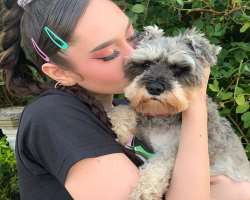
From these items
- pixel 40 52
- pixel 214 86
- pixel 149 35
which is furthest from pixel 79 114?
pixel 214 86

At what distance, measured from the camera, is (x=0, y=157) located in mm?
4664

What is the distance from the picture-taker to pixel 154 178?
266cm

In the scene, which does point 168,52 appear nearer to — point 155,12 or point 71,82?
point 71,82

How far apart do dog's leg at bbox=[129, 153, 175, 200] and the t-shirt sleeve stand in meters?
0.21

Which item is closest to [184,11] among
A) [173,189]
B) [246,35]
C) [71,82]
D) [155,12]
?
[155,12]

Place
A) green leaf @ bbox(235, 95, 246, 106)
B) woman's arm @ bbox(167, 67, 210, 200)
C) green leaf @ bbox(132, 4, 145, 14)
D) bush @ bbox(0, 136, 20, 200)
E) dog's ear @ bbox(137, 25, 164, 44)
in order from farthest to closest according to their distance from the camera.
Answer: bush @ bbox(0, 136, 20, 200) → green leaf @ bbox(132, 4, 145, 14) → green leaf @ bbox(235, 95, 246, 106) → dog's ear @ bbox(137, 25, 164, 44) → woman's arm @ bbox(167, 67, 210, 200)

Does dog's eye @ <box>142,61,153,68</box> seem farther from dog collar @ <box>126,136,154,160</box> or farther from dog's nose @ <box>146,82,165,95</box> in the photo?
dog collar @ <box>126,136,154,160</box>

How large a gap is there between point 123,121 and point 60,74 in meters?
0.44

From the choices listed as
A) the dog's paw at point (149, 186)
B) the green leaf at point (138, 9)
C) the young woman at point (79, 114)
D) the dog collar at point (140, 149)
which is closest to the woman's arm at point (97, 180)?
the young woman at point (79, 114)

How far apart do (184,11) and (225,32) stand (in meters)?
0.35

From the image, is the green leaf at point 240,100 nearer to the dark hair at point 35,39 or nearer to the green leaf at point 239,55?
the green leaf at point 239,55

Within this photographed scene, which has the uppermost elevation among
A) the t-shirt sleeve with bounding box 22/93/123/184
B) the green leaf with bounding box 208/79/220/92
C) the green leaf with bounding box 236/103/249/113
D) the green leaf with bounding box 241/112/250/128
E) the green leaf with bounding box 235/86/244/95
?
the t-shirt sleeve with bounding box 22/93/123/184

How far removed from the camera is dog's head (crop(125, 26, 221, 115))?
107 inches

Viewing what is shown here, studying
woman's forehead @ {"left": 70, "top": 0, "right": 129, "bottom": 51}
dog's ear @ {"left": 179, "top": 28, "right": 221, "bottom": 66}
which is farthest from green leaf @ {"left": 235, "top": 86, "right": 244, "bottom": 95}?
woman's forehead @ {"left": 70, "top": 0, "right": 129, "bottom": 51}
